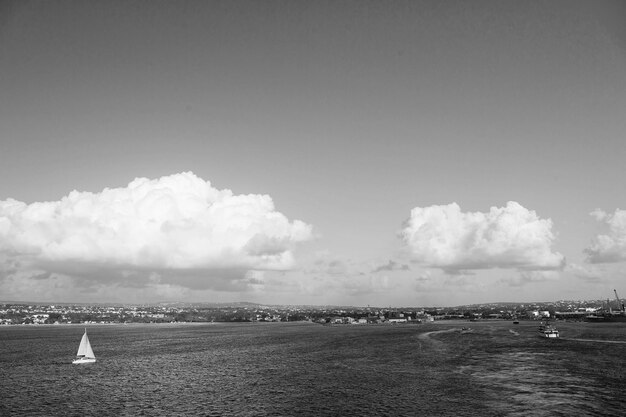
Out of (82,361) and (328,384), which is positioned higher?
(328,384)

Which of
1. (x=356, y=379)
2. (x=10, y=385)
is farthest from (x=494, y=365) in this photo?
(x=10, y=385)

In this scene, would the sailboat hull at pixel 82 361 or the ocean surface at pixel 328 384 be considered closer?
the ocean surface at pixel 328 384

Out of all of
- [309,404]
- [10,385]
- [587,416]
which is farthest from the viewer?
[10,385]

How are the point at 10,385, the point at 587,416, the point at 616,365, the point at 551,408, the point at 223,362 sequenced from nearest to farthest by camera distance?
the point at 587,416 < the point at 551,408 < the point at 10,385 < the point at 616,365 < the point at 223,362

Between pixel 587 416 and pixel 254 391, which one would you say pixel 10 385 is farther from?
pixel 587 416

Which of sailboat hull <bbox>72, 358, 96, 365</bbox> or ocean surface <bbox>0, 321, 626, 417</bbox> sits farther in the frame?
sailboat hull <bbox>72, 358, 96, 365</bbox>

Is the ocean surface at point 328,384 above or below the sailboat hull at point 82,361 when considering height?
above

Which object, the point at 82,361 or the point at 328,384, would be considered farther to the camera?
the point at 82,361

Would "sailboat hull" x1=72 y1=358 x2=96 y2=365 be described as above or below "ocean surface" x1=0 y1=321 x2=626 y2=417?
below

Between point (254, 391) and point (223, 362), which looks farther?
point (223, 362)

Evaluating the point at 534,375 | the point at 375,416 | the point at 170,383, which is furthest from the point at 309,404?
the point at 534,375
